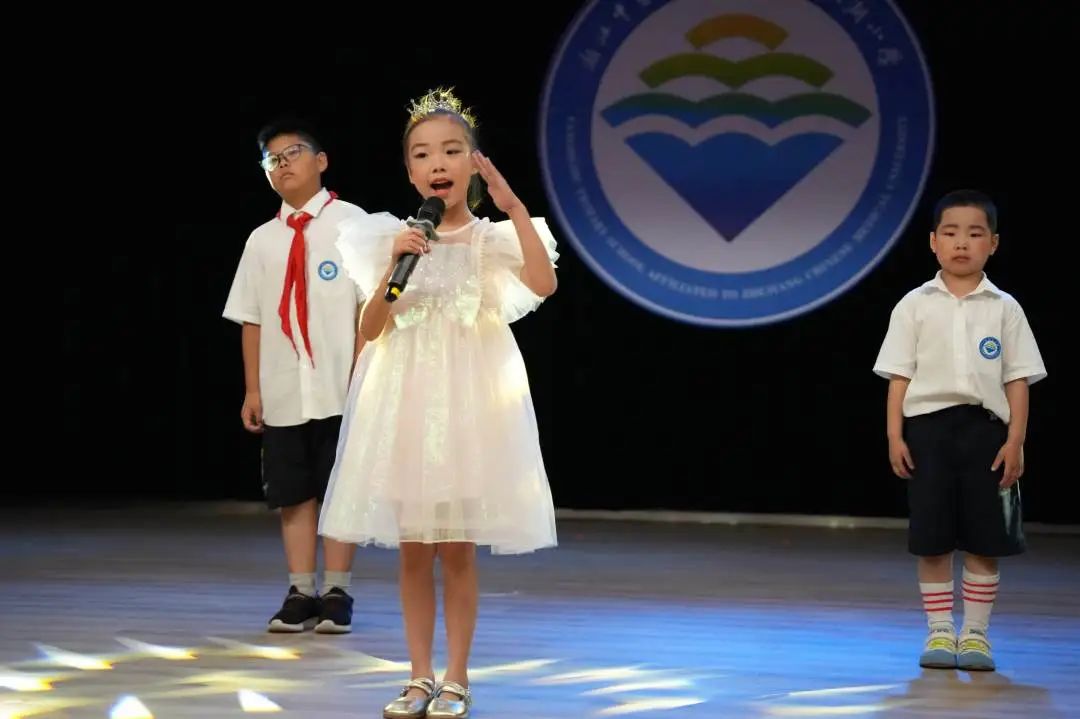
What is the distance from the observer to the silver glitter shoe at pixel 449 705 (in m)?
2.42

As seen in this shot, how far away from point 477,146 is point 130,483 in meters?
3.89

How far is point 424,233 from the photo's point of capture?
231 cm

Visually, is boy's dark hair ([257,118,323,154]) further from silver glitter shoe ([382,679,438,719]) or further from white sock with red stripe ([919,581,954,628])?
white sock with red stripe ([919,581,954,628])

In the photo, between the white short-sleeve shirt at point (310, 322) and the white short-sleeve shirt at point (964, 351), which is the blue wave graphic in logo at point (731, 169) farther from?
the white short-sleeve shirt at point (964, 351)

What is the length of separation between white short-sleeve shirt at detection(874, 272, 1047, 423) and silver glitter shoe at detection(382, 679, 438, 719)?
1.10 m

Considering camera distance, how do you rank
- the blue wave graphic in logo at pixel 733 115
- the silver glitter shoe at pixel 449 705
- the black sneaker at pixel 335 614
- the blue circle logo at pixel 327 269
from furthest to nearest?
the blue wave graphic in logo at pixel 733 115 → the blue circle logo at pixel 327 269 → the black sneaker at pixel 335 614 → the silver glitter shoe at pixel 449 705

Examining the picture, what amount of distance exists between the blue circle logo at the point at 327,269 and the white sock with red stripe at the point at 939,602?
4.68 ft

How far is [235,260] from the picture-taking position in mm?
5848

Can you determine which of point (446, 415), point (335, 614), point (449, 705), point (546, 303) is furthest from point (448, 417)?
point (546, 303)

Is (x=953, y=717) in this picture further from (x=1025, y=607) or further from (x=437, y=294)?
(x=1025, y=607)

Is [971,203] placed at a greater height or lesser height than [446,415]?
greater

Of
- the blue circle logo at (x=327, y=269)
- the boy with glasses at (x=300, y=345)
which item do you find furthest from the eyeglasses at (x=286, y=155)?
the blue circle logo at (x=327, y=269)

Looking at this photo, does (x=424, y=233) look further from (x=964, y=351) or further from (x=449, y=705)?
(x=964, y=351)

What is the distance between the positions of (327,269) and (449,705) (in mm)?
1273
